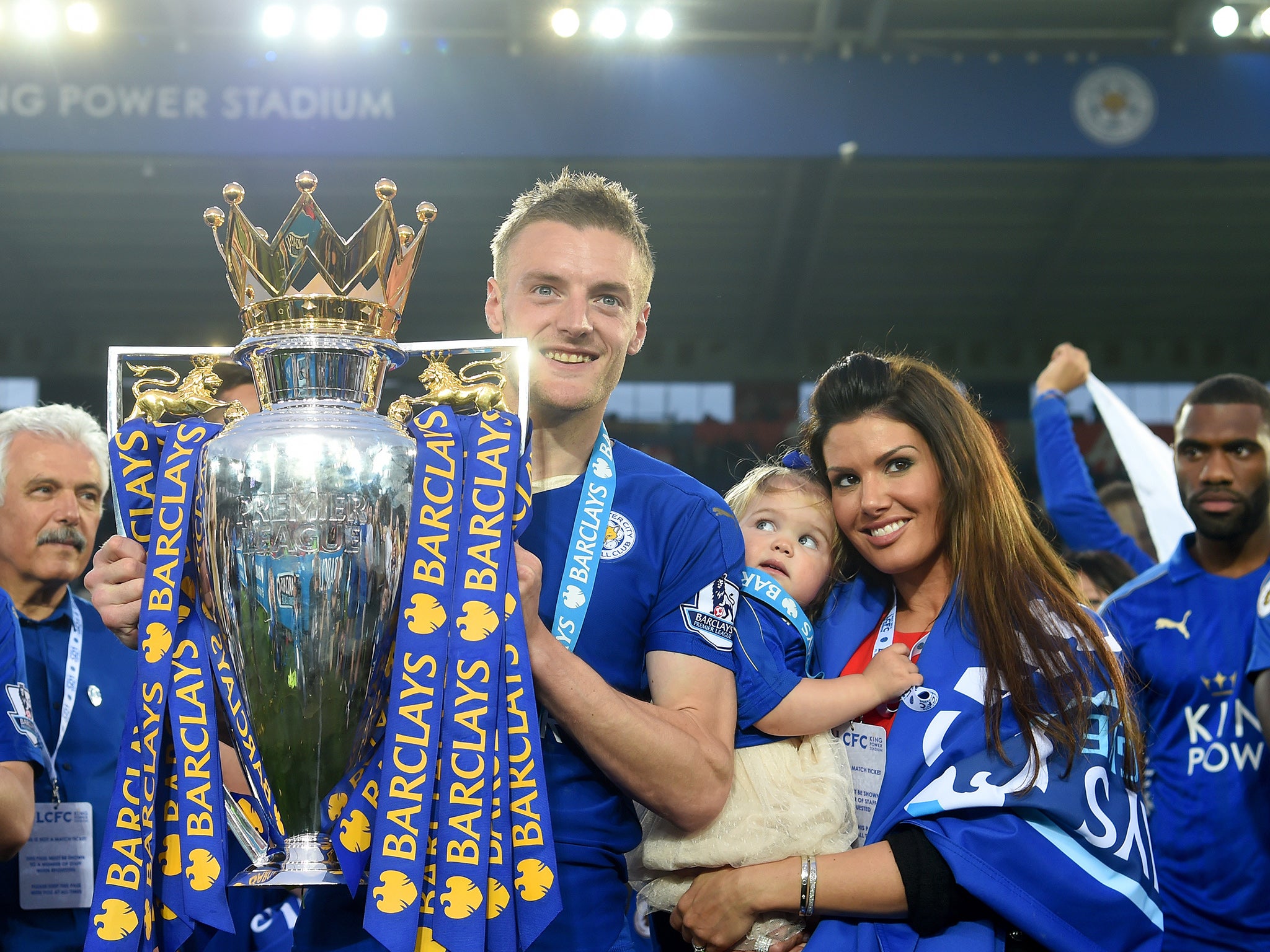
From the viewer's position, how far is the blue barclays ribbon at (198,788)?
4.23ft

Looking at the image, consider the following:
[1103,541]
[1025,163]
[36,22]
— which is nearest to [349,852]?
[1103,541]

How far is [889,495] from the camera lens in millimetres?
1871

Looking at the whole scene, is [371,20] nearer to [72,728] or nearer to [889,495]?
[72,728]

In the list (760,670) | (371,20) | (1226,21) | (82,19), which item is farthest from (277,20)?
(1226,21)

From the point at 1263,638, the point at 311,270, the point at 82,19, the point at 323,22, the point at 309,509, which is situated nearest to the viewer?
the point at 309,509

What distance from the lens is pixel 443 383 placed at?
141cm

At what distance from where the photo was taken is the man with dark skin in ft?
9.03

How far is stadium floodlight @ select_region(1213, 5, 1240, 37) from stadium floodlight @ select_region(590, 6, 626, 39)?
11.6 ft

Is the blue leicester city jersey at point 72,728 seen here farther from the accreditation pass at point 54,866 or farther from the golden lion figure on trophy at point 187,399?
the golden lion figure on trophy at point 187,399

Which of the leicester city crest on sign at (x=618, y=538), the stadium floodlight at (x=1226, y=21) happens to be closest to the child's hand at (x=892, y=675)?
the leicester city crest on sign at (x=618, y=538)

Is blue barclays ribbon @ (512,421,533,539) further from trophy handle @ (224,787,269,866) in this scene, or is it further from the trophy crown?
trophy handle @ (224,787,269,866)

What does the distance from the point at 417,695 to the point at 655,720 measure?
31 cm

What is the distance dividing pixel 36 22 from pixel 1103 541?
5.56 meters

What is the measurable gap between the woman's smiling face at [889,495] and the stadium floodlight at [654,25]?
5145 mm
